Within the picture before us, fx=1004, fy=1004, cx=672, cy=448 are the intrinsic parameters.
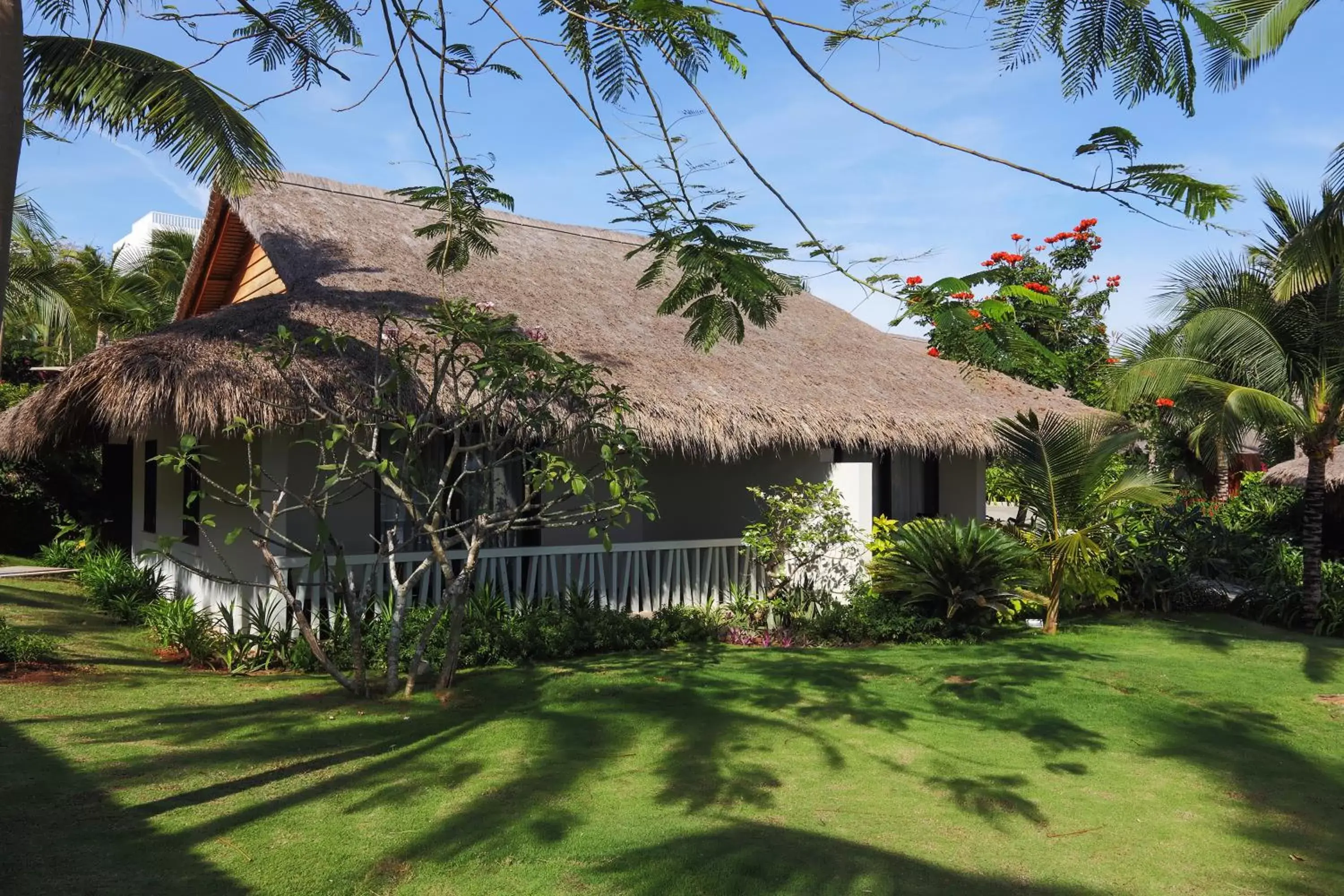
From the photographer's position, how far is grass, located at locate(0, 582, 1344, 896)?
3.70m

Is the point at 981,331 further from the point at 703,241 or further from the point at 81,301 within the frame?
the point at 81,301

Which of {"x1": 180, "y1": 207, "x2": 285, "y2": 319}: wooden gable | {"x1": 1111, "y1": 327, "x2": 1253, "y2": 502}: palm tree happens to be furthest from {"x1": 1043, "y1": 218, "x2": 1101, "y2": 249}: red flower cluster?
{"x1": 180, "y1": 207, "x2": 285, "y2": 319}: wooden gable

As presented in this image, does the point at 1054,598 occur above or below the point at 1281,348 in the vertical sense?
below

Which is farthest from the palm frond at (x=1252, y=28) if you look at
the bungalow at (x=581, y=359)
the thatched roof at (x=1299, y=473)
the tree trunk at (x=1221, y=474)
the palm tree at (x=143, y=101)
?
the tree trunk at (x=1221, y=474)

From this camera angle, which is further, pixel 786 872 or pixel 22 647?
pixel 22 647

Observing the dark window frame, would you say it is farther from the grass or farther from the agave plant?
the agave plant

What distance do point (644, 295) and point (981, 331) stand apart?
9212 mm

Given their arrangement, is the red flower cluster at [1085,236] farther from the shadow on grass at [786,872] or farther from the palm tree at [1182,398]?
the shadow on grass at [786,872]

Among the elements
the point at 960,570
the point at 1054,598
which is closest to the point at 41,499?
the point at 960,570

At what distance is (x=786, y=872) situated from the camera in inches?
144

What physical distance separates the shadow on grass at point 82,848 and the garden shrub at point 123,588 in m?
5.43

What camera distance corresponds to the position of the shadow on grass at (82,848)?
11.1 ft

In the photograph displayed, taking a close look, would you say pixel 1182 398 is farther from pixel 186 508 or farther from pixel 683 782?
pixel 186 508

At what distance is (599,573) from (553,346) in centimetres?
222
